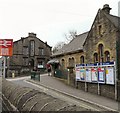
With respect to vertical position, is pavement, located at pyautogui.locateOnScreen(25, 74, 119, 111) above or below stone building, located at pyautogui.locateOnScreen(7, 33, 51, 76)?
below

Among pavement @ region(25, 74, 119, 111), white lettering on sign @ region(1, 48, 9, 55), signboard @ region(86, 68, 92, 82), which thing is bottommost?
pavement @ region(25, 74, 119, 111)

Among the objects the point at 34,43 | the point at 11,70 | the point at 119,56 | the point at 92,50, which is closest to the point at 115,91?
the point at 119,56

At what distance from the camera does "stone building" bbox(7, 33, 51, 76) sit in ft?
180

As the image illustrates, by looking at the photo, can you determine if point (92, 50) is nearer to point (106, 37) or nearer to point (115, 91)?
point (106, 37)

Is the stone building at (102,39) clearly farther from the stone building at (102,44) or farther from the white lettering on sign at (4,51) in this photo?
Result: the white lettering on sign at (4,51)

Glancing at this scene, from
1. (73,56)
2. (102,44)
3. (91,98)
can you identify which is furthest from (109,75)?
(73,56)

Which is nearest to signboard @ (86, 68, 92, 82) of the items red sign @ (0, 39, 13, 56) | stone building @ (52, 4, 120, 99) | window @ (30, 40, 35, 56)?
stone building @ (52, 4, 120, 99)

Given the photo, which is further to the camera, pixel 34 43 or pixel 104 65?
pixel 34 43

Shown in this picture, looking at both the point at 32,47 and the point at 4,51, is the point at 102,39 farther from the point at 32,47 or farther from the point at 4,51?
the point at 32,47

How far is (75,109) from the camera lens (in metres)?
3.44

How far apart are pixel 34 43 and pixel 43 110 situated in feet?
178

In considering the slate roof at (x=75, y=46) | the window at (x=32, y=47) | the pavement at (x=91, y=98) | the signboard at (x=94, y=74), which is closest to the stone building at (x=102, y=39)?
the signboard at (x=94, y=74)

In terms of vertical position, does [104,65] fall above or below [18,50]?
below

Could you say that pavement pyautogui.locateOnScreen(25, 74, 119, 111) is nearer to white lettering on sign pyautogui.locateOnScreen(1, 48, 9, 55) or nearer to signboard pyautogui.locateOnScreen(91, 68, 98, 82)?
signboard pyautogui.locateOnScreen(91, 68, 98, 82)
